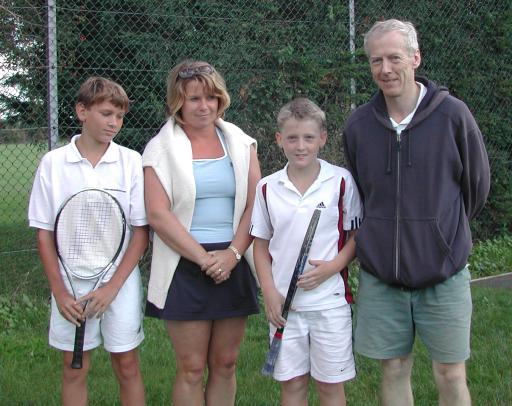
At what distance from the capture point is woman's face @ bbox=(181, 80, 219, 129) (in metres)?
3.82

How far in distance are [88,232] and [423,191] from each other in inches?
62.7

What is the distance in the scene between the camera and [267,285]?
148 inches

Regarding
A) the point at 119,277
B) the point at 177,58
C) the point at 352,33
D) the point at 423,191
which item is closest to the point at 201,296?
the point at 119,277

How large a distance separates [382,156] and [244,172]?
0.71 m

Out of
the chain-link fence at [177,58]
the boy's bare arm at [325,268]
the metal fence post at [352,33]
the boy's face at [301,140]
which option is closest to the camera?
the boy's bare arm at [325,268]

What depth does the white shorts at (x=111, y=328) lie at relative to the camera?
3.83 metres

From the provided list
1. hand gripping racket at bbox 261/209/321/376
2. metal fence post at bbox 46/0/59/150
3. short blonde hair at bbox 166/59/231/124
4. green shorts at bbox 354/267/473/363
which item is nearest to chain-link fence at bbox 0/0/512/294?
metal fence post at bbox 46/0/59/150

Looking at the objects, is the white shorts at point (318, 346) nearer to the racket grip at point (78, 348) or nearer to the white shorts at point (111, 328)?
the white shorts at point (111, 328)

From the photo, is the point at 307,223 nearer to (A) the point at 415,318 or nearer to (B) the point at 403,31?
(A) the point at 415,318

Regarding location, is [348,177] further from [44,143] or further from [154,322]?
[44,143]

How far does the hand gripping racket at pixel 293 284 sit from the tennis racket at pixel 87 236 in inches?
33.8

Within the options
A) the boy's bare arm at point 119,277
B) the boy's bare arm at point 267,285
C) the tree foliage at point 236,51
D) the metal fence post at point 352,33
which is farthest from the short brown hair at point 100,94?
the metal fence post at point 352,33

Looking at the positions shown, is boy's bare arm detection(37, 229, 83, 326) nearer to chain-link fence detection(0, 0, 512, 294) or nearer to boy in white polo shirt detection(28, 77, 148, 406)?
boy in white polo shirt detection(28, 77, 148, 406)

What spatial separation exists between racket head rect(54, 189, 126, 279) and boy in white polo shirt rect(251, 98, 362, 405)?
2.25ft
